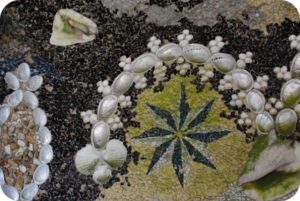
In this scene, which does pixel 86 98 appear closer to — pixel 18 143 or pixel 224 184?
pixel 18 143

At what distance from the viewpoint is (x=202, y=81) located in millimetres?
1321

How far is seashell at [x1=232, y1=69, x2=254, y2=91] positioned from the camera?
51.3 inches

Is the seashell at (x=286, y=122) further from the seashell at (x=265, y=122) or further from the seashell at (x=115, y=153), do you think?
the seashell at (x=115, y=153)

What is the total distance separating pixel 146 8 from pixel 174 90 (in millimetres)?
148

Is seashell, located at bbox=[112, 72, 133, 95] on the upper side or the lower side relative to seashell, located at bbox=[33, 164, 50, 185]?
upper

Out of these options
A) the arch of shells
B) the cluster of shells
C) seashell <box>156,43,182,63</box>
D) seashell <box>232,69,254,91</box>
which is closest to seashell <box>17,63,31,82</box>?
the cluster of shells

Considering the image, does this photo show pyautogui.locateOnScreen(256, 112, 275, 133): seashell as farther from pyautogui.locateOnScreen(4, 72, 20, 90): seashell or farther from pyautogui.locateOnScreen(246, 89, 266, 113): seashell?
pyautogui.locateOnScreen(4, 72, 20, 90): seashell

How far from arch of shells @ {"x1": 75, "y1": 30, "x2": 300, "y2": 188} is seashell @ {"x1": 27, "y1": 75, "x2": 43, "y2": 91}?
0.31ft

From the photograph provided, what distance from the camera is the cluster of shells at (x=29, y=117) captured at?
1.34 metres

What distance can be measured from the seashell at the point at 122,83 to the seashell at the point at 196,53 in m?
0.10

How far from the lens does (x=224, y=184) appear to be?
1.31 meters

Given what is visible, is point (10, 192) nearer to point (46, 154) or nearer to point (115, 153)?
point (46, 154)

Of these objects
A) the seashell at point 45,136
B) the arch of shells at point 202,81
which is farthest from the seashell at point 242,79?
the seashell at point 45,136

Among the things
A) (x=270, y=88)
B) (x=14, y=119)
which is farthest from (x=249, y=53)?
(x=14, y=119)
